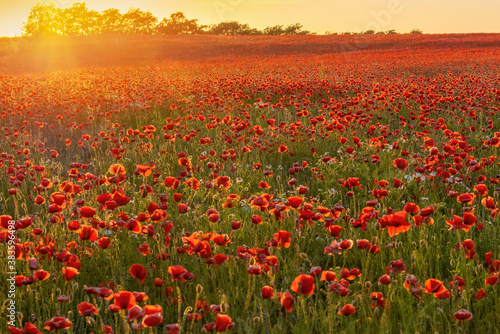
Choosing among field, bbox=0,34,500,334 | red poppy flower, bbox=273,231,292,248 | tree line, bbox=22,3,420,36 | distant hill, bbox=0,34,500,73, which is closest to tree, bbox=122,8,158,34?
tree line, bbox=22,3,420,36

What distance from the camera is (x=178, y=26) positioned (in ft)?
200

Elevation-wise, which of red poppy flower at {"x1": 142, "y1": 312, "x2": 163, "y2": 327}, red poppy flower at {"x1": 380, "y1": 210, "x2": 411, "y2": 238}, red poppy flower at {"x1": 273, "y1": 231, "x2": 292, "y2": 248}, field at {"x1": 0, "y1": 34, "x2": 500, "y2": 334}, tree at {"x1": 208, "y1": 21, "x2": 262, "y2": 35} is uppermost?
tree at {"x1": 208, "y1": 21, "x2": 262, "y2": 35}

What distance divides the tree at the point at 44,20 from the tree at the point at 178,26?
1400 cm

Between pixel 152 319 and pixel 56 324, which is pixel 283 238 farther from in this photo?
pixel 56 324

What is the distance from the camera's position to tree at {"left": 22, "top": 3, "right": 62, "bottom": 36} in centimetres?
6138

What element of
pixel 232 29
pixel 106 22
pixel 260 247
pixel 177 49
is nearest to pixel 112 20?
pixel 106 22

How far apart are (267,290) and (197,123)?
590 cm

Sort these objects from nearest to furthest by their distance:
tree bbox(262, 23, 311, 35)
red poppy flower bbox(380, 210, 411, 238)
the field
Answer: the field → red poppy flower bbox(380, 210, 411, 238) → tree bbox(262, 23, 311, 35)

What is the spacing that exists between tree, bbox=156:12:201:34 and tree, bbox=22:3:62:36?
551 inches

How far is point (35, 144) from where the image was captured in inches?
260

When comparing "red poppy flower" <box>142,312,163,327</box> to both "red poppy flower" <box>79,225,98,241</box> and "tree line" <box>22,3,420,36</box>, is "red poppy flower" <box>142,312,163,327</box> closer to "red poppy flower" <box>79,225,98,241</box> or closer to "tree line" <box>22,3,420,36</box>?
"red poppy flower" <box>79,225,98,241</box>

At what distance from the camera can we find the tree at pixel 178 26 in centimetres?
6091

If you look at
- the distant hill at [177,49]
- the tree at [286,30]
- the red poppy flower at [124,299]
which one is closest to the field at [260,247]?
the red poppy flower at [124,299]

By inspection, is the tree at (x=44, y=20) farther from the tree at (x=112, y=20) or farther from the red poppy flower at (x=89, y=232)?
the red poppy flower at (x=89, y=232)
